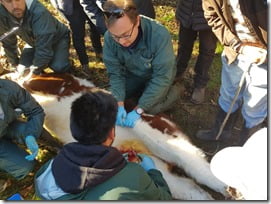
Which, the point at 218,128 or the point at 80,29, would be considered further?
the point at 80,29

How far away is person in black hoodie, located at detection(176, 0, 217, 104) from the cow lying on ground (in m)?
0.83

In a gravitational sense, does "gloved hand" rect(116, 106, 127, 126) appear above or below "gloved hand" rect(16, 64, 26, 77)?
below

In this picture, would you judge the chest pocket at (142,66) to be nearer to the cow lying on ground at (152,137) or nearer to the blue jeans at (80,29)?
the cow lying on ground at (152,137)

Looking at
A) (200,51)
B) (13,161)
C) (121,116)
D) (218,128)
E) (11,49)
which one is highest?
(200,51)

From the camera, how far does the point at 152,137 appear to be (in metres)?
3.33

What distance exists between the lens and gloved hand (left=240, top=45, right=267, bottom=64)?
278cm

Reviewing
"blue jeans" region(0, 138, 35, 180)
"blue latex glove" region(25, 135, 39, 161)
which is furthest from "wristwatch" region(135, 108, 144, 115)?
"blue jeans" region(0, 138, 35, 180)

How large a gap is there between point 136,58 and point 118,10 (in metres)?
0.63

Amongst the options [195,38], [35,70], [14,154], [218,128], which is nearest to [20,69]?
[35,70]

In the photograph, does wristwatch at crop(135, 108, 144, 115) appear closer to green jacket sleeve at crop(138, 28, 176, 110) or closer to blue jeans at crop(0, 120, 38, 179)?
green jacket sleeve at crop(138, 28, 176, 110)

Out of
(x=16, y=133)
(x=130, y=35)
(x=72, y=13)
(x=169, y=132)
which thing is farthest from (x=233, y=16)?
(x=16, y=133)

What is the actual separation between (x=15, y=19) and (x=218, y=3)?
85.3 inches

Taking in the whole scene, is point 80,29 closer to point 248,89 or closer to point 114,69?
point 114,69

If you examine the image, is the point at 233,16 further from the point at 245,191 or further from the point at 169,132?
the point at 245,191
